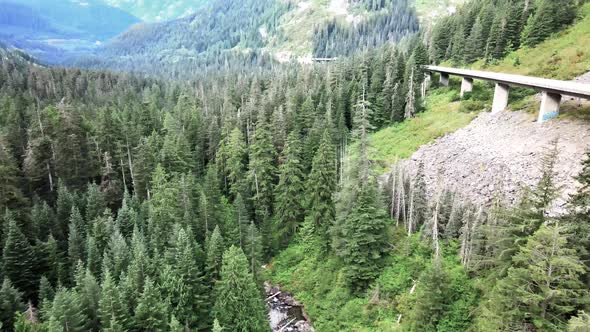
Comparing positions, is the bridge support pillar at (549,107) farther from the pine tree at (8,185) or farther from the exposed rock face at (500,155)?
the pine tree at (8,185)

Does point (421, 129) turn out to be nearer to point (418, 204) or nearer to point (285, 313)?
A: point (418, 204)

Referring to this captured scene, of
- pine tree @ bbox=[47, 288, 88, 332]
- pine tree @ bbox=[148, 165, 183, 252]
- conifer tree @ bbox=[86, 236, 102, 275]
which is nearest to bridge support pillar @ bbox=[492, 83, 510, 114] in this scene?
pine tree @ bbox=[148, 165, 183, 252]

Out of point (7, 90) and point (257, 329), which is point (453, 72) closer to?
point (257, 329)

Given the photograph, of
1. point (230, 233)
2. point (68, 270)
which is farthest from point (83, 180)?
point (230, 233)

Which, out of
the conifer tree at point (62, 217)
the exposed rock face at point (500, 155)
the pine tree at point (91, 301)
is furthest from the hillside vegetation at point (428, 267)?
the conifer tree at point (62, 217)

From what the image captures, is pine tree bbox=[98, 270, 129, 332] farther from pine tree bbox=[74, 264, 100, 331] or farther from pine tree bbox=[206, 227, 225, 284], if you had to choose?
pine tree bbox=[206, 227, 225, 284]

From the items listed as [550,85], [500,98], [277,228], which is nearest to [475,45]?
[500,98]
